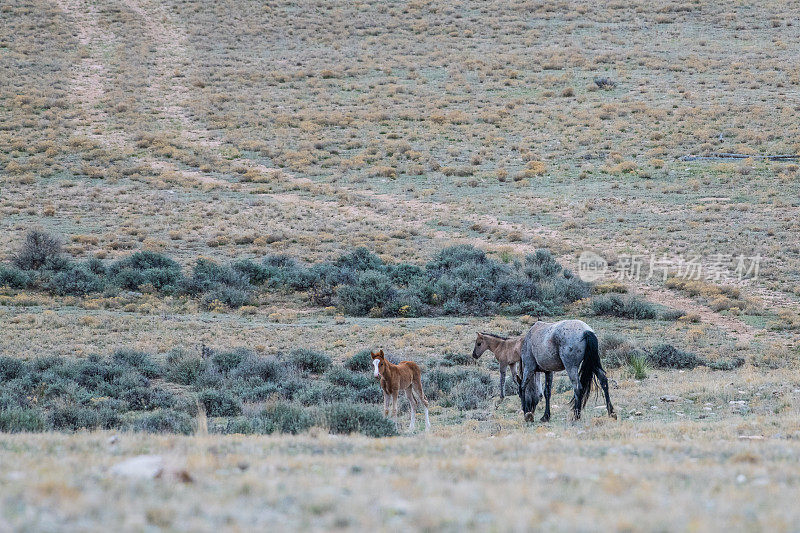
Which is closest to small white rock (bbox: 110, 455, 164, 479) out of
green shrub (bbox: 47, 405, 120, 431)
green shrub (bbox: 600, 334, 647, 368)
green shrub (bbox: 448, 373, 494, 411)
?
green shrub (bbox: 47, 405, 120, 431)

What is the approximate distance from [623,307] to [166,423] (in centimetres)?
1519

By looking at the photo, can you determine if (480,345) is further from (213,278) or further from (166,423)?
(213,278)

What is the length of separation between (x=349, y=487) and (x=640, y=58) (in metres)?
58.3

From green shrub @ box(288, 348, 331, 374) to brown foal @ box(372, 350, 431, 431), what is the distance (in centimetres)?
478

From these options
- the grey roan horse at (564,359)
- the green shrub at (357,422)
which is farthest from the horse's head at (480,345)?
the green shrub at (357,422)

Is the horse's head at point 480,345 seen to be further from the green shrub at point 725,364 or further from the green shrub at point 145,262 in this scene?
the green shrub at point 145,262

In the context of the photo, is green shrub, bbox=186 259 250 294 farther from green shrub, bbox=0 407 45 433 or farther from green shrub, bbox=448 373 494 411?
green shrub, bbox=0 407 45 433

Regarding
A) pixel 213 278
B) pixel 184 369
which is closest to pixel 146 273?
pixel 213 278

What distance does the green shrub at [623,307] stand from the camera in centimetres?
2205

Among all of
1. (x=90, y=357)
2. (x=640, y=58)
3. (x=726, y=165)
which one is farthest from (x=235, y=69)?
(x=90, y=357)

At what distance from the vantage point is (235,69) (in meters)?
59.1

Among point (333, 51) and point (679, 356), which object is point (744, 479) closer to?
point (679, 356)

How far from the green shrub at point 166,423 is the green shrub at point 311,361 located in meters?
4.80

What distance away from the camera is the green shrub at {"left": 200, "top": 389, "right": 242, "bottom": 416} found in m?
12.4
